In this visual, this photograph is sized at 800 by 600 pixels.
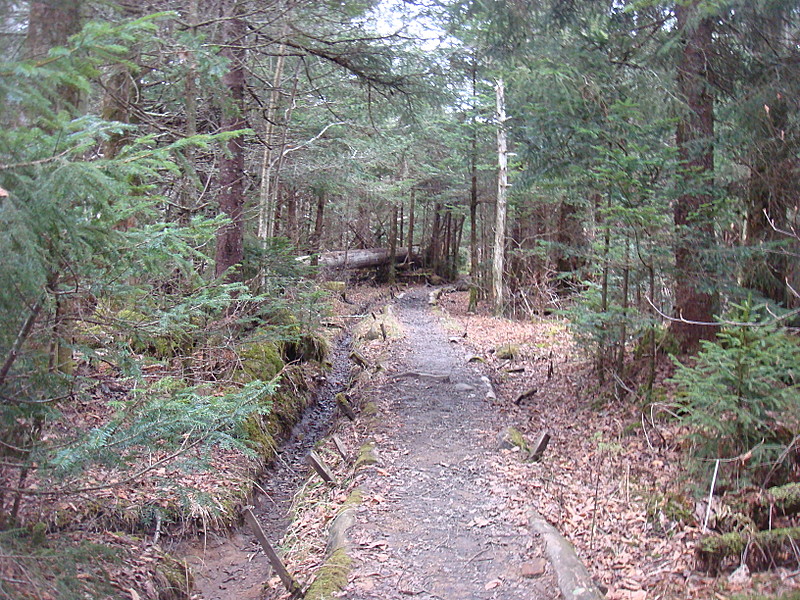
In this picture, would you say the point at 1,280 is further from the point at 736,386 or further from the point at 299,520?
the point at 736,386

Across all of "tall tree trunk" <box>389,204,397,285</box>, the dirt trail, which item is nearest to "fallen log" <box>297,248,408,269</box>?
"tall tree trunk" <box>389,204,397,285</box>

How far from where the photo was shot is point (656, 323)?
25.1 feet

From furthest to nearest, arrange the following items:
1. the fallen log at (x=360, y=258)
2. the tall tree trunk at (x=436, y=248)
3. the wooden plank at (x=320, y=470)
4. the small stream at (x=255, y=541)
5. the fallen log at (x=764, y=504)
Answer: the tall tree trunk at (x=436, y=248), the fallen log at (x=360, y=258), the wooden plank at (x=320, y=470), the small stream at (x=255, y=541), the fallen log at (x=764, y=504)

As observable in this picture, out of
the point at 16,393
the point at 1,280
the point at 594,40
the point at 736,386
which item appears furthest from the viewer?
the point at 594,40

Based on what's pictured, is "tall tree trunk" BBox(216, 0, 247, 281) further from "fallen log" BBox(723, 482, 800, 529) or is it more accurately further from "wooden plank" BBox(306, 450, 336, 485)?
"fallen log" BBox(723, 482, 800, 529)

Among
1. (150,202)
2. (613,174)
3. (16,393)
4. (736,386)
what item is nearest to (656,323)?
(613,174)

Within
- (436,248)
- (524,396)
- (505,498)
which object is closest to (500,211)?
(524,396)

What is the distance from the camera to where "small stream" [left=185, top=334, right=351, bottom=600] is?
5.60m

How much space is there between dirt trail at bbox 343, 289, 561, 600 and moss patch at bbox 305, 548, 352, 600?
9cm

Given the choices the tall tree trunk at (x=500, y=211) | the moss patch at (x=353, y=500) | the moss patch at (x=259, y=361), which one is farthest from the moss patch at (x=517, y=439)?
the tall tree trunk at (x=500, y=211)

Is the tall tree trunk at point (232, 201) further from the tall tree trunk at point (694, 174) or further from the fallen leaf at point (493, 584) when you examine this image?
the tall tree trunk at point (694, 174)

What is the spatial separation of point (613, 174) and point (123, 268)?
570 cm

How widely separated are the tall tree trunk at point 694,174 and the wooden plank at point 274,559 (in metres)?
5.29

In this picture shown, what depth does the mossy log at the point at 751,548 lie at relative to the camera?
421cm
